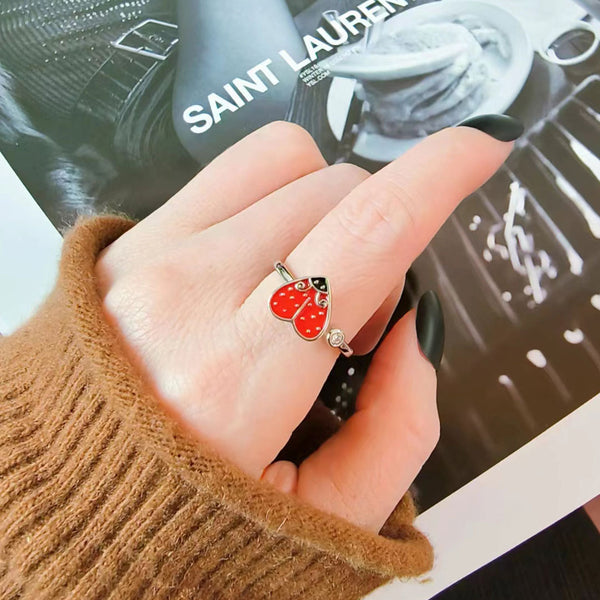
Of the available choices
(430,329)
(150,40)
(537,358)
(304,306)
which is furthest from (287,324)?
(150,40)

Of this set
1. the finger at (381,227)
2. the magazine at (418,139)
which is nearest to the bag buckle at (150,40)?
the magazine at (418,139)

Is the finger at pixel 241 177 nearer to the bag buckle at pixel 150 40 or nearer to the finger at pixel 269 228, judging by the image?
the finger at pixel 269 228

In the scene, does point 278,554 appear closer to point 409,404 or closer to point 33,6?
point 409,404

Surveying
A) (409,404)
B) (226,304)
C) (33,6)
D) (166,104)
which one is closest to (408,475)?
(409,404)

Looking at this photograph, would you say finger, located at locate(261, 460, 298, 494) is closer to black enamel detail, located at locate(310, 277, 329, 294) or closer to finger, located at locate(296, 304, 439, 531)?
finger, located at locate(296, 304, 439, 531)

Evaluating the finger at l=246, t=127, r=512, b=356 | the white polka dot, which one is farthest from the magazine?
the finger at l=246, t=127, r=512, b=356
